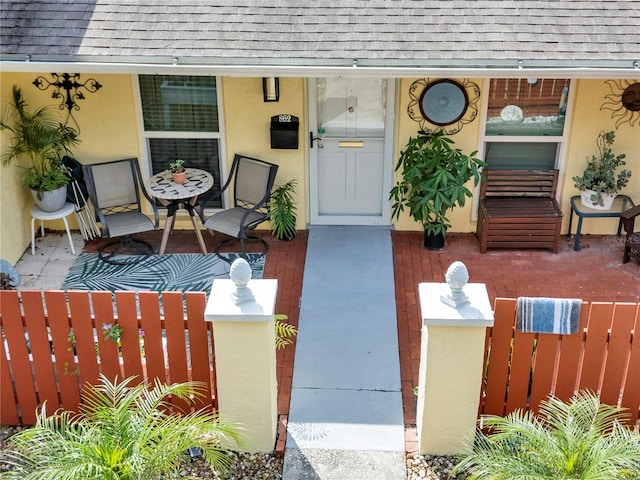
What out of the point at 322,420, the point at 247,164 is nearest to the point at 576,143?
the point at 247,164

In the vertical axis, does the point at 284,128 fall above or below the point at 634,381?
above

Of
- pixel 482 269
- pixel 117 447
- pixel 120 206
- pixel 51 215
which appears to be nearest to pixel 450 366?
pixel 117 447

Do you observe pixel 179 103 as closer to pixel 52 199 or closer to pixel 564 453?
pixel 52 199

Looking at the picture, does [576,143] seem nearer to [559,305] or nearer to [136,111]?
[559,305]

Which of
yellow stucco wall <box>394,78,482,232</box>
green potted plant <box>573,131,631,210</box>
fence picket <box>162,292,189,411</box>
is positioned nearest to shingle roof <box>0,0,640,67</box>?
yellow stucco wall <box>394,78,482,232</box>

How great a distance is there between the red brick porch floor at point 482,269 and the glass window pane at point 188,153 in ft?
2.71

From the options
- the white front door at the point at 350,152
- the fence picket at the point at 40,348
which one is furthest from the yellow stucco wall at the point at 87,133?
the fence picket at the point at 40,348

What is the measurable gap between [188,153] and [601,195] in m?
4.79

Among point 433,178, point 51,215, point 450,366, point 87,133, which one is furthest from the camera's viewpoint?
point 87,133

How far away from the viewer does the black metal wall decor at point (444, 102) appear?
311 inches

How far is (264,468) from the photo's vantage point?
5.01m

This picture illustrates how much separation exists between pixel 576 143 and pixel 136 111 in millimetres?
5064

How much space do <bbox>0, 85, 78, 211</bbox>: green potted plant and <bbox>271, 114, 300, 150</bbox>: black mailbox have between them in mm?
2366

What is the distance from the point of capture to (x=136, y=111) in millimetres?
8195
